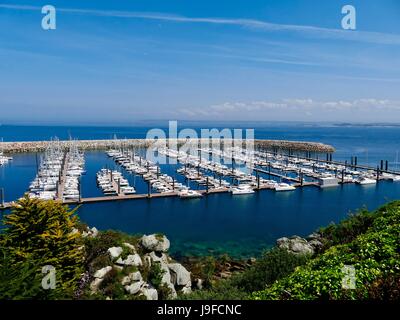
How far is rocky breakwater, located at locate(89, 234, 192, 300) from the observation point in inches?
464

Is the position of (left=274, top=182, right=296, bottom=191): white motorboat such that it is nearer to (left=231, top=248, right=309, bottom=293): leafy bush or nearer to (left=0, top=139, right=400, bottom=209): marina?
(left=0, top=139, right=400, bottom=209): marina

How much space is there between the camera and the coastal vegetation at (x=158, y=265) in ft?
20.6

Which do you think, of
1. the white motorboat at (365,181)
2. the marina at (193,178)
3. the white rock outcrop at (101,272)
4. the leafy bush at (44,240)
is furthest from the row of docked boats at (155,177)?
the leafy bush at (44,240)

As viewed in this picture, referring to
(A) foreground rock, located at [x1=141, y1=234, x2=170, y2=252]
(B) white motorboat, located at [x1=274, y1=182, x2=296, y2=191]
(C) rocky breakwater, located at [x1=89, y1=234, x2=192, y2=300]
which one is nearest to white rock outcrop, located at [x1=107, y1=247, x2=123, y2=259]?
(C) rocky breakwater, located at [x1=89, y1=234, x2=192, y2=300]

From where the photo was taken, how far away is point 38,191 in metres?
34.0

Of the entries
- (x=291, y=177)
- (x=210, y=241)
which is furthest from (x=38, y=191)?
(x=291, y=177)

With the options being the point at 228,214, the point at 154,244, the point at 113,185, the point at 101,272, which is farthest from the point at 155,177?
the point at 101,272

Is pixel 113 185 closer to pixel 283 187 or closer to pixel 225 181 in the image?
pixel 225 181

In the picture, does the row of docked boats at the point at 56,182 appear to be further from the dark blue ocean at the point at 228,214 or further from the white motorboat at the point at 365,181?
the white motorboat at the point at 365,181

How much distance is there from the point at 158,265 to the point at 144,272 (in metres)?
0.84

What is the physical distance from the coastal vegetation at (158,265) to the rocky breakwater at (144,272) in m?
0.04

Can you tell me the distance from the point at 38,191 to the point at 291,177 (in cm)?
3194

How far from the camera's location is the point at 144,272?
13.2m
